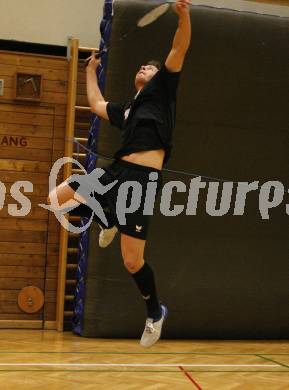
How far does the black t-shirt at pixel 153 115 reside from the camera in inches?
141

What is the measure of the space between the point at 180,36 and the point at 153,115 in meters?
A: 0.44

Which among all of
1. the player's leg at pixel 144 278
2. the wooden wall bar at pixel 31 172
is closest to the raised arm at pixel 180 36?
the player's leg at pixel 144 278

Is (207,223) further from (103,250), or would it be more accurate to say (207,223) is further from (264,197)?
(103,250)

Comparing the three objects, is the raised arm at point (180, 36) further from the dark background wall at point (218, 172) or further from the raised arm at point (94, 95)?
the dark background wall at point (218, 172)

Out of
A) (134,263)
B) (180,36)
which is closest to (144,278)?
(134,263)

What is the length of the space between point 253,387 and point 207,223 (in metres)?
2.34

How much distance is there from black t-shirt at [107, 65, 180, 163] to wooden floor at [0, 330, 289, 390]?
1791 millimetres

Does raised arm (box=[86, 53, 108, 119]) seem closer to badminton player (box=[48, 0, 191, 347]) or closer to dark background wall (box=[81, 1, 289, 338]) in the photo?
badminton player (box=[48, 0, 191, 347])

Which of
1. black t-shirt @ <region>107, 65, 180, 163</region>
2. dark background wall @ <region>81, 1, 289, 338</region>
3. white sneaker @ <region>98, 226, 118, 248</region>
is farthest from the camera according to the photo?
dark background wall @ <region>81, 1, 289, 338</region>

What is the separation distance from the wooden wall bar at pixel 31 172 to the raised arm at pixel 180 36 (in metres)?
3.86

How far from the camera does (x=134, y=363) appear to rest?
5383 mm

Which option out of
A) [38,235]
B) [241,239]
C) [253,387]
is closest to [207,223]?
[241,239]

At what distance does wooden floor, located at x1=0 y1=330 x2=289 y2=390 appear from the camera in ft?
15.3

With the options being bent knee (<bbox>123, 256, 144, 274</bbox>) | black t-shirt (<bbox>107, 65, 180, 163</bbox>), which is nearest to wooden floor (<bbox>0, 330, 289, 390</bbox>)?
bent knee (<bbox>123, 256, 144, 274</bbox>)
